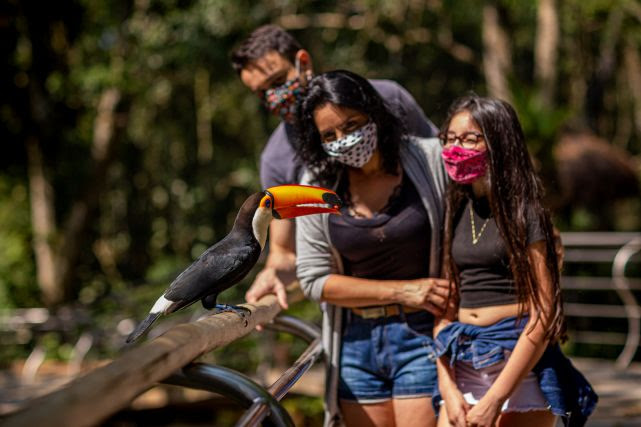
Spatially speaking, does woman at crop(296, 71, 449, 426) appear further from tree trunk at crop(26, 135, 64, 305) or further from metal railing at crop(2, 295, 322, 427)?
tree trunk at crop(26, 135, 64, 305)

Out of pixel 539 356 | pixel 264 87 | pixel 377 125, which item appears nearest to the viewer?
pixel 539 356

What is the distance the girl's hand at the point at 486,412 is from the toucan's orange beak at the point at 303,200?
0.61 m

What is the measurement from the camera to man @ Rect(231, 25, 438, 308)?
→ 9.20 ft

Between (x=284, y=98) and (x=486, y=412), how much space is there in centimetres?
131

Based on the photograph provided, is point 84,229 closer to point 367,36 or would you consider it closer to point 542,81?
point 367,36

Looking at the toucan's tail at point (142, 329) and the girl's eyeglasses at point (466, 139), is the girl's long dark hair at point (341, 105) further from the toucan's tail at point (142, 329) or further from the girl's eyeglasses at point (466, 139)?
the toucan's tail at point (142, 329)

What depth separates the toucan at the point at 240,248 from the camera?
6.39 ft

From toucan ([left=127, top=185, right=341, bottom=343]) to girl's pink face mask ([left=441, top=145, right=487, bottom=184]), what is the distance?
37 cm

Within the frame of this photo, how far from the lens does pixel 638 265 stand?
31.4 feet

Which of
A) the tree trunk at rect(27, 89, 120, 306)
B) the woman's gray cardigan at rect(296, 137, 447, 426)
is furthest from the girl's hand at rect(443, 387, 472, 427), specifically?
the tree trunk at rect(27, 89, 120, 306)

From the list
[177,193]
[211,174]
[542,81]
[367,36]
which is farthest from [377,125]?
[177,193]

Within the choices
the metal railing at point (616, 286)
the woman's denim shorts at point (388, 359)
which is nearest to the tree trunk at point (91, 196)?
the metal railing at point (616, 286)

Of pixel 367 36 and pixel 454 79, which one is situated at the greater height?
pixel 367 36

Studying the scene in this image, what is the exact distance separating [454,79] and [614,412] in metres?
15.1
